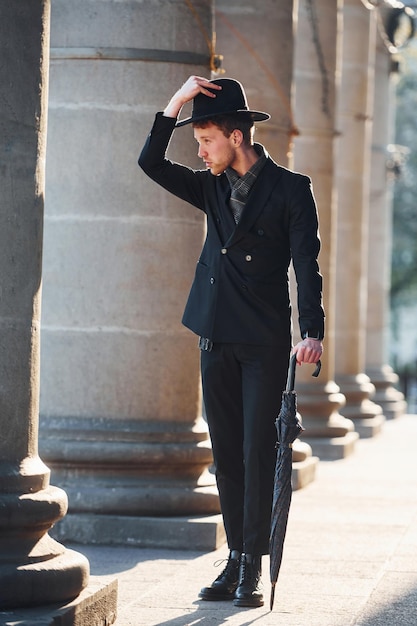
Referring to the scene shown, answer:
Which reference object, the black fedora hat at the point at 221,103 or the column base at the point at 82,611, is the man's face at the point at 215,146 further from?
the column base at the point at 82,611

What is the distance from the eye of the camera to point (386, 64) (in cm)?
2231

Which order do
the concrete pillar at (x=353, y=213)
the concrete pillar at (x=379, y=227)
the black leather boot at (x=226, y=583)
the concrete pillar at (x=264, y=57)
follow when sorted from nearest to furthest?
the black leather boot at (x=226, y=583) → the concrete pillar at (x=264, y=57) → the concrete pillar at (x=353, y=213) → the concrete pillar at (x=379, y=227)

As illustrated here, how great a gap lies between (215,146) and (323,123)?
8.32 meters

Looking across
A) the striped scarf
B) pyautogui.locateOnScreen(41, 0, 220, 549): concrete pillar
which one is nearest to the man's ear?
the striped scarf

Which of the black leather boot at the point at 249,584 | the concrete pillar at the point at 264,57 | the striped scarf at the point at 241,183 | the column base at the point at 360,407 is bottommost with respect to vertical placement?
the black leather boot at the point at 249,584

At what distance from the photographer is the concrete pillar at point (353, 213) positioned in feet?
57.9

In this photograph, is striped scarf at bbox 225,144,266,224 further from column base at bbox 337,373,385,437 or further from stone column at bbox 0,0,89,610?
column base at bbox 337,373,385,437

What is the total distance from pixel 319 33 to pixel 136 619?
30.6 ft

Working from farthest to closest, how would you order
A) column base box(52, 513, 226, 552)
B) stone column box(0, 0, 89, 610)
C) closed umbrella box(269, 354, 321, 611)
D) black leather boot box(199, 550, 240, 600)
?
column base box(52, 513, 226, 552), black leather boot box(199, 550, 240, 600), closed umbrella box(269, 354, 321, 611), stone column box(0, 0, 89, 610)

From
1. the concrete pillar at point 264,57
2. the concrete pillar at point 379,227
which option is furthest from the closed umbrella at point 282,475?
the concrete pillar at point 379,227

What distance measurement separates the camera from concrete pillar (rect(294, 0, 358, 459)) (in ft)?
47.8

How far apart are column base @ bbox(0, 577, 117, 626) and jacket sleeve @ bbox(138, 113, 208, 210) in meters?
1.77

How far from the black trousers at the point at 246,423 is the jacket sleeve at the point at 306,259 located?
0.89 ft

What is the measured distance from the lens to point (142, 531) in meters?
8.43
